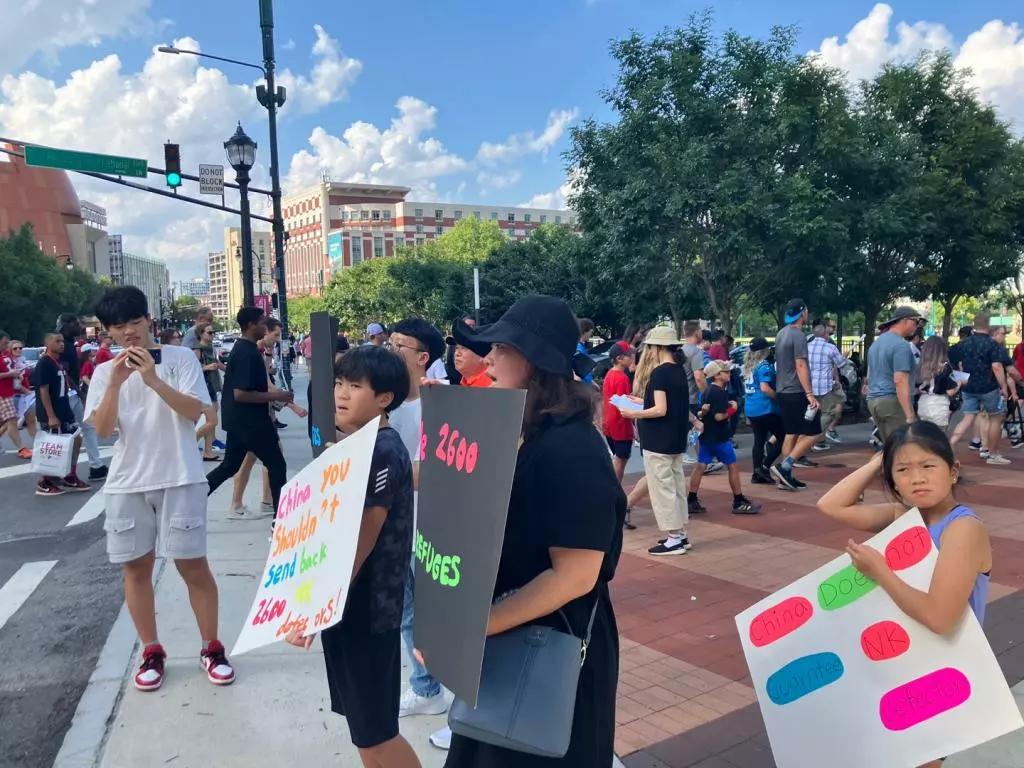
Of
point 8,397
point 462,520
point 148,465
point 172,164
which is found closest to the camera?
point 462,520

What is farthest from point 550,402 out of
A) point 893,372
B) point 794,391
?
point 794,391

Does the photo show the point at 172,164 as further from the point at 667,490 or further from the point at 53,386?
the point at 667,490

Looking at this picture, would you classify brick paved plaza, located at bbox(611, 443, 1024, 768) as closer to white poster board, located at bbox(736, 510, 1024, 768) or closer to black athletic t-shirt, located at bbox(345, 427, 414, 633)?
white poster board, located at bbox(736, 510, 1024, 768)

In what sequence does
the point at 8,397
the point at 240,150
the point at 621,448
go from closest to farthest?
the point at 621,448 → the point at 8,397 → the point at 240,150

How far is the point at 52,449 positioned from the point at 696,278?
33.8 ft

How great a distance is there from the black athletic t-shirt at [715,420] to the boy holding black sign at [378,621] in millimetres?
5360

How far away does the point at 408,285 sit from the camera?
4238 centimetres

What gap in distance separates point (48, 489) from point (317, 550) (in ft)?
27.2

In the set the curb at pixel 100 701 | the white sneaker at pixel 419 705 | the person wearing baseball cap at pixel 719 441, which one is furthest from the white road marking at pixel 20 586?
the person wearing baseball cap at pixel 719 441

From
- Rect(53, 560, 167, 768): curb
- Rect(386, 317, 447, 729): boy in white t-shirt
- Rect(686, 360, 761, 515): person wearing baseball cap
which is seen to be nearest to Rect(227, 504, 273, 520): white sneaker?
Rect(53, 560, 167, 768): curb

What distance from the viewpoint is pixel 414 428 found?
384 cm

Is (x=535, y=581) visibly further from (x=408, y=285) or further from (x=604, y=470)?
(x=408, y=285)

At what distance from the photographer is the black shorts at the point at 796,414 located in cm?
846

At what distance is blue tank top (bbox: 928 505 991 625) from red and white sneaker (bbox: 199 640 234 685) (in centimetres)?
325
